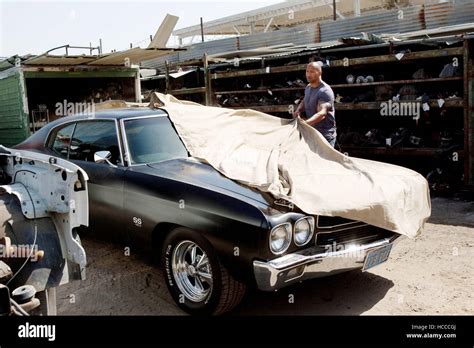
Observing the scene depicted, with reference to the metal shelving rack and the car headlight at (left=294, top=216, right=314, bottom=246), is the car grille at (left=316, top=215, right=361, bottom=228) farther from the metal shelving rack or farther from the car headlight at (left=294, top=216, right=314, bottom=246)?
the metal shelving rack

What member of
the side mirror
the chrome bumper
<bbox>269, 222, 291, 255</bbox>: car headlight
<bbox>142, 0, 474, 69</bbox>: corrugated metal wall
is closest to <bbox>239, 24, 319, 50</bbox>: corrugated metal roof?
<bbox>142, 0, 474, 69</bbox>: corrugated metal wall

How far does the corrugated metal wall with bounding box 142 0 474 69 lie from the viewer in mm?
9672

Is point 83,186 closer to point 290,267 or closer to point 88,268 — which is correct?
point 290,267

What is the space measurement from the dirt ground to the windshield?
3.70ft

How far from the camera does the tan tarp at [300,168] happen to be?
374 cm

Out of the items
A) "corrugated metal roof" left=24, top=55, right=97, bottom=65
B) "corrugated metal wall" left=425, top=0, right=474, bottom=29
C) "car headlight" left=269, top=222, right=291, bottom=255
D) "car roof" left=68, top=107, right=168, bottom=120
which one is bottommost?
"car headlight" left=269, top=222, right=291, bottom=255

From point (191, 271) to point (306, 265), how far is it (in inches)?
37.2

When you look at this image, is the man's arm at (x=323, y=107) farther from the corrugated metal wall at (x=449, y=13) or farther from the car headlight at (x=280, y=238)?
the corrugated metal wall at (x=449, y=13)

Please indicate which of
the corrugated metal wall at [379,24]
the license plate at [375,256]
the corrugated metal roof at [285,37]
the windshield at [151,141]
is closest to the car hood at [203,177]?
the windshield at [151,141]

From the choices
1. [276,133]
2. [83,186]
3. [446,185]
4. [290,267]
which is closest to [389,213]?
[290,267]

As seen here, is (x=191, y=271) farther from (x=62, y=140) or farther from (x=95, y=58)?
(x=95, y=58)

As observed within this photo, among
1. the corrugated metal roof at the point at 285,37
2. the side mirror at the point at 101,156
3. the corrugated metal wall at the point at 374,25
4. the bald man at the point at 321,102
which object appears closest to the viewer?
the side mirror at the point at 101,156

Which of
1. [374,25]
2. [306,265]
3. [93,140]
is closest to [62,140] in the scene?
[93,140]

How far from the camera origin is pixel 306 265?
341cm
